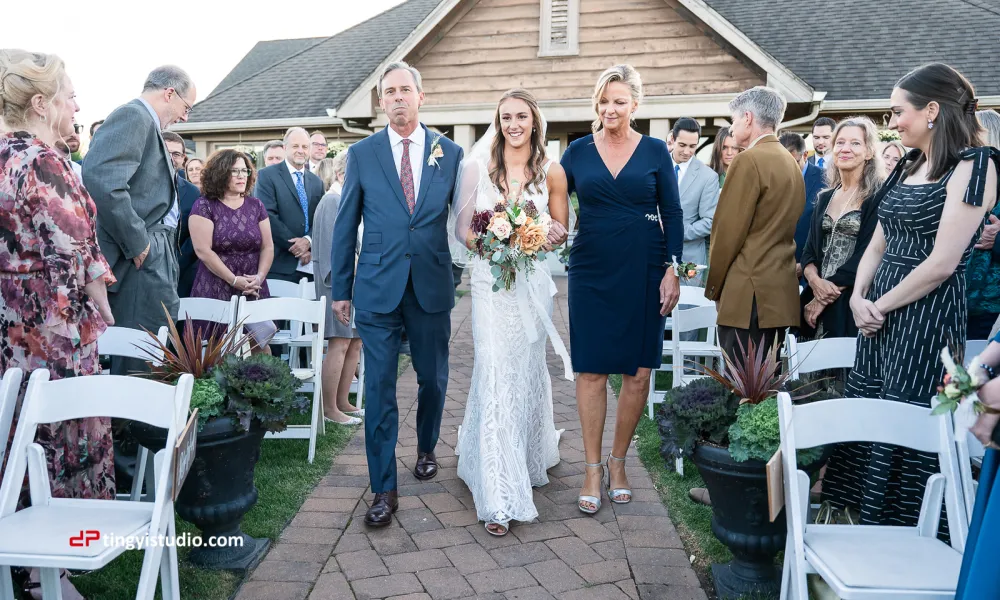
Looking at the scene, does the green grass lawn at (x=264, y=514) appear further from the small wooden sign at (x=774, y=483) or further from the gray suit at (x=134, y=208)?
the small wooden sign at (x=774, y=483)

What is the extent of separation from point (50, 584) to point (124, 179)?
2.24m

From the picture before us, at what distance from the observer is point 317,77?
1634cm

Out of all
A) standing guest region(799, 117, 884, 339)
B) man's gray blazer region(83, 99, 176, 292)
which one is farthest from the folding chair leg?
standing guest region(799, 117, 884, 339)

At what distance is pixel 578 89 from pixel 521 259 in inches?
364

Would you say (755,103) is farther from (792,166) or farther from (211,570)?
(211,570)

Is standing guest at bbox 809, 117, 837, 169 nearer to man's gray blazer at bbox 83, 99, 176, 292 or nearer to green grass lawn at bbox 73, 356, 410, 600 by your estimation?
green grass lawn at bbox 73, 356, 410, 600

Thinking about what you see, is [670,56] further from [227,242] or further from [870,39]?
[227,242]

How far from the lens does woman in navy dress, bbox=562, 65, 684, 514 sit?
382 centimetres

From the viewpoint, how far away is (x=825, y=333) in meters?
4.34

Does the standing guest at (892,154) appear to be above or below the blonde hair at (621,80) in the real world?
below

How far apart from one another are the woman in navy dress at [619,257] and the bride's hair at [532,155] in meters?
0.22

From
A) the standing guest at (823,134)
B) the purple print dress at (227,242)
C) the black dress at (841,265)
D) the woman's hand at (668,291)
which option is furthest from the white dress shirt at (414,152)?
the standing guest at (823,134)

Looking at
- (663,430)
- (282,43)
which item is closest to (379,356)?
(663,430)

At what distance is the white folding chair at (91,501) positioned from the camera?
2.35 metres
